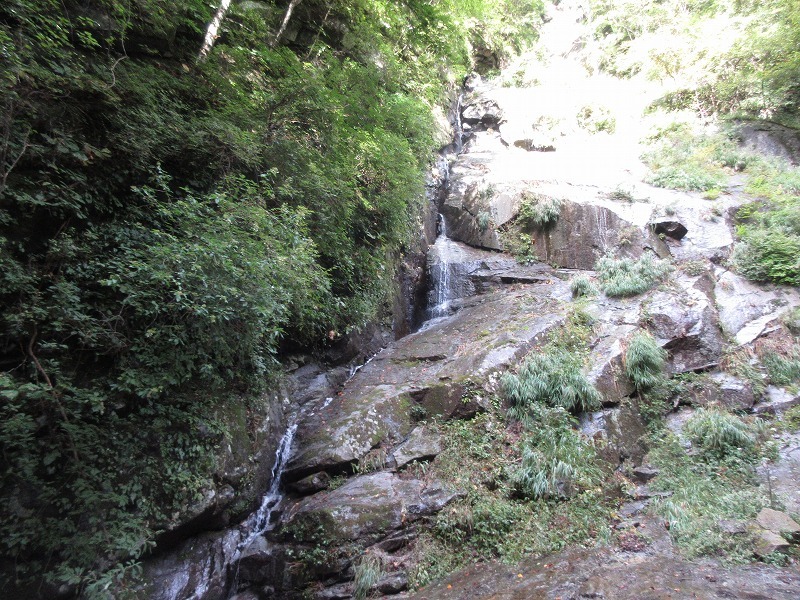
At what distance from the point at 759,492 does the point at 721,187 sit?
1178cm

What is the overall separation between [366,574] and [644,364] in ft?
22.0

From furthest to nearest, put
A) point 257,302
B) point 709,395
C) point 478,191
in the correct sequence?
point 478,191 → point 709,395 → point 257,302

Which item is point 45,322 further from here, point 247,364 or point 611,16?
point 611,16

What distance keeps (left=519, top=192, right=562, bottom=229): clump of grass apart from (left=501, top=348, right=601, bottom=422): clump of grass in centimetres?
710

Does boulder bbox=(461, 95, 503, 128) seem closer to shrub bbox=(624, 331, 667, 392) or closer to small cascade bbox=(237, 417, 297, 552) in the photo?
shrub bbox=(624, 331, 667, 392)

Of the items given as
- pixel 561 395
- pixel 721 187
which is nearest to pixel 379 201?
pixel 561 395

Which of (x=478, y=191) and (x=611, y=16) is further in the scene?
(x=611, y=16)

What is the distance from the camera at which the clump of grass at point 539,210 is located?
1356cm

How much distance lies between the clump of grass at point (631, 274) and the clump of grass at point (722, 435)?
4.01 metres

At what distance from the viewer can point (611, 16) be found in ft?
75.2

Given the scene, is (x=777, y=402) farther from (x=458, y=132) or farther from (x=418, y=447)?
(x=458, y=132)

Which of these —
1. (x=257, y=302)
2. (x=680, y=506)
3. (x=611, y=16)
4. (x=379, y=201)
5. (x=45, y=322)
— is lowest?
(x=680, y=506)

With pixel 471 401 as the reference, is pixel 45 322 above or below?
above

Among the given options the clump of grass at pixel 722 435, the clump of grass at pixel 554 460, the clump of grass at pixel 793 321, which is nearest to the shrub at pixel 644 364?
the clump of grass at pixel 722 435
